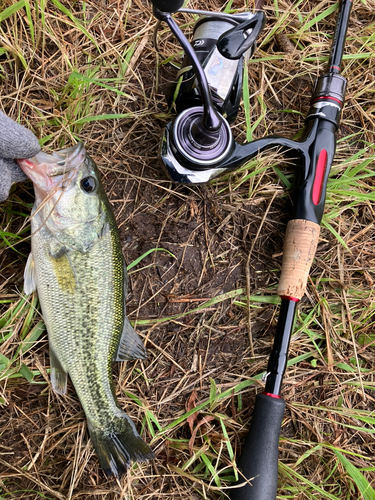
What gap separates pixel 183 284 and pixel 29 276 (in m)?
1.03

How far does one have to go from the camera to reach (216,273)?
2777mm

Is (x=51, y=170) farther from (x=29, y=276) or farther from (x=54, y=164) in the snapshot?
(x=29, y=276)

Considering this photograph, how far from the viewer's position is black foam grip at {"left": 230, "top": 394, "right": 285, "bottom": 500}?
7.57ft

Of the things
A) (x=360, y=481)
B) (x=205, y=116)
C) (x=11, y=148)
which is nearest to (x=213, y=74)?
(x=205, y=116)

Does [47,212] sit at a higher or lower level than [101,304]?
higher

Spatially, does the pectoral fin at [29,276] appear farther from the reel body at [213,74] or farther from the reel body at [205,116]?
the reel body at [213,74]

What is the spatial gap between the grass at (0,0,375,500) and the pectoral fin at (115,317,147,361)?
0.10 meters

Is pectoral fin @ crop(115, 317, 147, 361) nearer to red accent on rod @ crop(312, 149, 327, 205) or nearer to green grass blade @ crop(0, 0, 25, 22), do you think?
red accent on rod @ crop(312, 149, 327, 205)

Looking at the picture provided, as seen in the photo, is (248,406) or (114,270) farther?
(248,406)

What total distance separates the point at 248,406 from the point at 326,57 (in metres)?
2.76

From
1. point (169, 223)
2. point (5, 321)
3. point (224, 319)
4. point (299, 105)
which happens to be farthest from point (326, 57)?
point (5, 321)

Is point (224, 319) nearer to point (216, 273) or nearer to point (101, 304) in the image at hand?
point (216, 273)

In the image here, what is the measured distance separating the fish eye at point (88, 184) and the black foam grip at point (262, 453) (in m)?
1.69

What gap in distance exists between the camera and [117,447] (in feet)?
7.92
